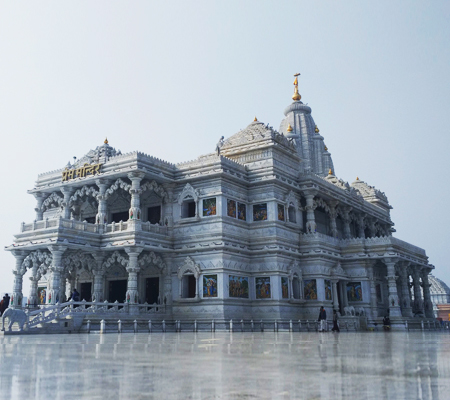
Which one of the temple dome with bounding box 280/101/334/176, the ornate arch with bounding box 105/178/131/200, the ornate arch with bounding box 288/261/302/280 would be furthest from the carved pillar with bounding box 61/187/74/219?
the temple dome with bounding box 280/101/334/176

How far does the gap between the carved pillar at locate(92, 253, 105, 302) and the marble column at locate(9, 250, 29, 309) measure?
435 cm

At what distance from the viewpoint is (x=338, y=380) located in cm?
656

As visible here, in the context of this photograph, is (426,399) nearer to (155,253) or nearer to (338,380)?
(338,380)

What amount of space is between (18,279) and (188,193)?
39.9 feet

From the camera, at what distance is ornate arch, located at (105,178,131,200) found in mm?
32812

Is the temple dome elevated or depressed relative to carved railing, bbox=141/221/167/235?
elevated

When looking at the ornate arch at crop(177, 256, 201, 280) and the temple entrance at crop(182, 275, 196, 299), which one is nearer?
the ornate arch at crop(177, 256, 201, 280)

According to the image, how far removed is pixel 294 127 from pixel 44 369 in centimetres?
4971

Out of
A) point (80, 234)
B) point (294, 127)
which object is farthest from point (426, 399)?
point (294, 127)

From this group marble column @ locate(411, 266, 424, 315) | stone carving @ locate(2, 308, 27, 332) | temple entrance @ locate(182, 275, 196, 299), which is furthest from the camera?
marble column @ locate(411, 266, 424, 315)

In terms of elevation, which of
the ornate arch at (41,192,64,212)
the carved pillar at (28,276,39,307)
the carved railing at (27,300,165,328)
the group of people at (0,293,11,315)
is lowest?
the carved railing at (27,300,165,328)

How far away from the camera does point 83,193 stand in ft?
114

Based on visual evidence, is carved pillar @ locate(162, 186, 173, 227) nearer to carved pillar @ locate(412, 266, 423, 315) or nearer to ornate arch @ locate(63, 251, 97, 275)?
ornate arch @ locate(63, 251, 97, 275)

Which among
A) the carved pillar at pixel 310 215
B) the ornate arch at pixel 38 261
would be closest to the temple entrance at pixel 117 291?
the ornate arch at pixel 38 261
